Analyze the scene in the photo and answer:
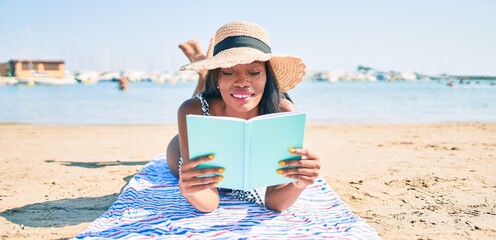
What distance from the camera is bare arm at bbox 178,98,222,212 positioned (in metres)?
2.12

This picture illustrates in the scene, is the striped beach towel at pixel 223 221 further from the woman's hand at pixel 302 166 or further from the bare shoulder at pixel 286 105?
the bare shoulder at pixel 286 105

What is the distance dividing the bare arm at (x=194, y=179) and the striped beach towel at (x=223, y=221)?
0.11m

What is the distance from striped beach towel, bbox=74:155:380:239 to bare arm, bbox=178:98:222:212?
0.11 meters

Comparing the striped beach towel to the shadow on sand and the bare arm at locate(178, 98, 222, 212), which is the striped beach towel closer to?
the bare arm at locate(178, 98, 222, 212)

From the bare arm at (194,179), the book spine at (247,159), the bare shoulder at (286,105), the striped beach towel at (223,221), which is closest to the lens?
the book spine at (247,159)

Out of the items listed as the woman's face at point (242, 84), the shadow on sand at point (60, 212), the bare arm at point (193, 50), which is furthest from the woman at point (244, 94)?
the bare arm at point (193, 50)

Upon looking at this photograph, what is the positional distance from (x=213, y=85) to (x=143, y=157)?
3.93 metres

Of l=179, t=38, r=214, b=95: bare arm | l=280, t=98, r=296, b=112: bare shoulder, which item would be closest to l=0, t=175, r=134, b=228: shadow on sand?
l=280, t=98, r=296, b=112: bare shoulder

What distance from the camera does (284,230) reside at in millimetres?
2518

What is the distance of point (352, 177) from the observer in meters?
4.88

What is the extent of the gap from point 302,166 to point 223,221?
0.76 meters

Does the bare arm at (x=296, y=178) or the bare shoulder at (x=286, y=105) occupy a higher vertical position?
the bare shoulder at (x=286, y=105)

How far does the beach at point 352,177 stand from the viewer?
3.12 metres

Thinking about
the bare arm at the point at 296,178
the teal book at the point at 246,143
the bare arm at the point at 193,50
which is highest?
the bare arm at the point at 193,50
